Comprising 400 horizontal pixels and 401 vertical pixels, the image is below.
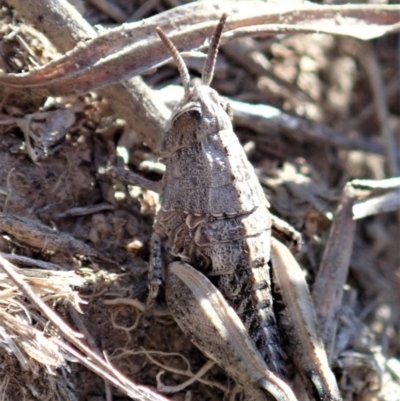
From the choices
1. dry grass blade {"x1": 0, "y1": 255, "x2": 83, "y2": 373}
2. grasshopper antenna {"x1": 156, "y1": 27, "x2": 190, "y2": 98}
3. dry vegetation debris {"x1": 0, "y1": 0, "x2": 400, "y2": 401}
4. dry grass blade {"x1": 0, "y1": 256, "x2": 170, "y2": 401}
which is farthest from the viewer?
grasshopper antenna {"x1": 156, "y1": 27, "x2": 190, "y2": 98}

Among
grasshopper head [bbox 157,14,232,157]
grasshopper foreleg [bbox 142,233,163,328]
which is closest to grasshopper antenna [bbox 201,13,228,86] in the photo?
grasshopper head [bbox 157,14,232,157]

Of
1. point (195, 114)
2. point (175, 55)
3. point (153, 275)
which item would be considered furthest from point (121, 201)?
point (175, 55)

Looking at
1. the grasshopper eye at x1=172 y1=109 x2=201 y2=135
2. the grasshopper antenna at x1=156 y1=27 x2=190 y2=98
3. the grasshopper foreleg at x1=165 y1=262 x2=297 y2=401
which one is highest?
the grasshopper antenna at x1=156 y1=27 x2=190 y2=98

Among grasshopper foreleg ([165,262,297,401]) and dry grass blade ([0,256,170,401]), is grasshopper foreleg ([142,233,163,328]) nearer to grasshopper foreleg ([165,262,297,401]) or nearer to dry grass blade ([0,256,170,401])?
grasshopper foreleg ([165,262,297,401])

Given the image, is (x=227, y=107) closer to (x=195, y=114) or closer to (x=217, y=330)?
(x=195, y=114)

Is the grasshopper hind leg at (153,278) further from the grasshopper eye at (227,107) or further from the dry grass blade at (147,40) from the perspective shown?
the dry grass blade at (147,40)

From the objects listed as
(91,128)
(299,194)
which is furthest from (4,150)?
(299,194)

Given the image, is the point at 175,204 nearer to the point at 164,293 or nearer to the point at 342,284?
the point at 164,293
